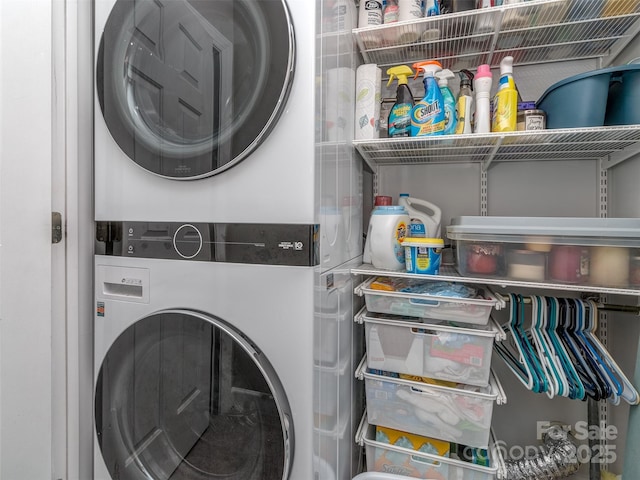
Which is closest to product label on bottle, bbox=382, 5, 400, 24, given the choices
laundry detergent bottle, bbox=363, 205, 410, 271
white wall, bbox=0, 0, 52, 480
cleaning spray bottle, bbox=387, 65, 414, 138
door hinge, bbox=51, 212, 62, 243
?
cleaning spray bottle, bbox=387, 65, 414, 138

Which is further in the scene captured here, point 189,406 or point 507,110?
point 507,110

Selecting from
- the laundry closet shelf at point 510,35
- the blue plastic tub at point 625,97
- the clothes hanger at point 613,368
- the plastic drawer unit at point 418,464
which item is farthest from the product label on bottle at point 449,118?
the plastic drawer unit at point 418,464

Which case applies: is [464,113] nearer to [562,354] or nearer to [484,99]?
[484,99]

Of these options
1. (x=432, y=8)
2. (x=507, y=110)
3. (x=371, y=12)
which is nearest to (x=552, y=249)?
(x=507, y=110)

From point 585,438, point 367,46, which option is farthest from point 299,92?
point 585,438

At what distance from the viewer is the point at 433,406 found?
3.67 ft

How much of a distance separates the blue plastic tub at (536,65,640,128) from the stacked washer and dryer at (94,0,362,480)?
0.81 meters

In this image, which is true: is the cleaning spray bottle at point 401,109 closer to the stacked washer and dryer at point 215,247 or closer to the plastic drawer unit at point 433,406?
the stacked washer and dryer at point 215,247

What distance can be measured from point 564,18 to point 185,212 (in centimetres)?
143

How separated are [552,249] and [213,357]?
111 cm

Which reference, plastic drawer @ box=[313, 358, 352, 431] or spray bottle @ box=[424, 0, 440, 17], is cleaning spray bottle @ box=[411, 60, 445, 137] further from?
plastic drawer @ box=[313, 358, 352, 431]

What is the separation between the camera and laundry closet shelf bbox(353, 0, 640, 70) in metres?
1.08

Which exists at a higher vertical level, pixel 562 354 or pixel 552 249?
pixel 552 249

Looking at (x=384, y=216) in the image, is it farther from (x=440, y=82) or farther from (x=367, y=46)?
(x=367, y=46)
